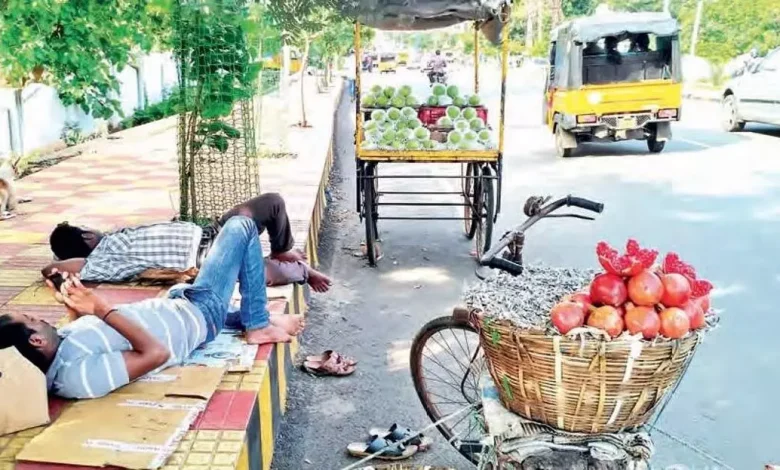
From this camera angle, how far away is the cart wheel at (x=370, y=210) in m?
6.06

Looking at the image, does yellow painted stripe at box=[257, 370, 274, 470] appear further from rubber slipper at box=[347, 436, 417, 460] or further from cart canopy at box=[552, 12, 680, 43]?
cart canopy at box=[552, 12, 680, 43]

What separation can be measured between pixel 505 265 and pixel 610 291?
47cm

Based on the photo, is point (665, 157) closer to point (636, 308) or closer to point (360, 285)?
point (360, 285)

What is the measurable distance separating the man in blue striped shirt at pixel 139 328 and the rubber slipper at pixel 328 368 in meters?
0.80

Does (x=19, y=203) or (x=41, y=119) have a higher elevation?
(x=41, y=119)

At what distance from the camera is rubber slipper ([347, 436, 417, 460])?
130 inches

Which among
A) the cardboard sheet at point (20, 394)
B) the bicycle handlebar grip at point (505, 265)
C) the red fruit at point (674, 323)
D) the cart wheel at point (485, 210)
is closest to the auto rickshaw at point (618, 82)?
the cart wheel at point (485, 210)

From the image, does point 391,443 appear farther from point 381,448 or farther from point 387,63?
point 387,63

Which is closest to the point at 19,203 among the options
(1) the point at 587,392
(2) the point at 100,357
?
(2) the point at 100,357

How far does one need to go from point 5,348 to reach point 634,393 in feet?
6.53

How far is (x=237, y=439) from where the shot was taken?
260cm

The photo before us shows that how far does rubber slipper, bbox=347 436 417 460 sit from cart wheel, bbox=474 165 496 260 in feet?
9.64

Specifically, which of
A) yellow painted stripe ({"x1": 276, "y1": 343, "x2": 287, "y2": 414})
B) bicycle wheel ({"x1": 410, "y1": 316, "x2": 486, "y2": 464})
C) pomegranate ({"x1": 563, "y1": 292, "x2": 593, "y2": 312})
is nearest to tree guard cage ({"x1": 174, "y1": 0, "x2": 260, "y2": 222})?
yellow painted stripe ({"x1": 276, "y1": 343, "x2": 287, "y2": 414})

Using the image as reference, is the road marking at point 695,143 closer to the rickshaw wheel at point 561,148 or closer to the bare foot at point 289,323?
the rickshaw wheel at point 561,148
